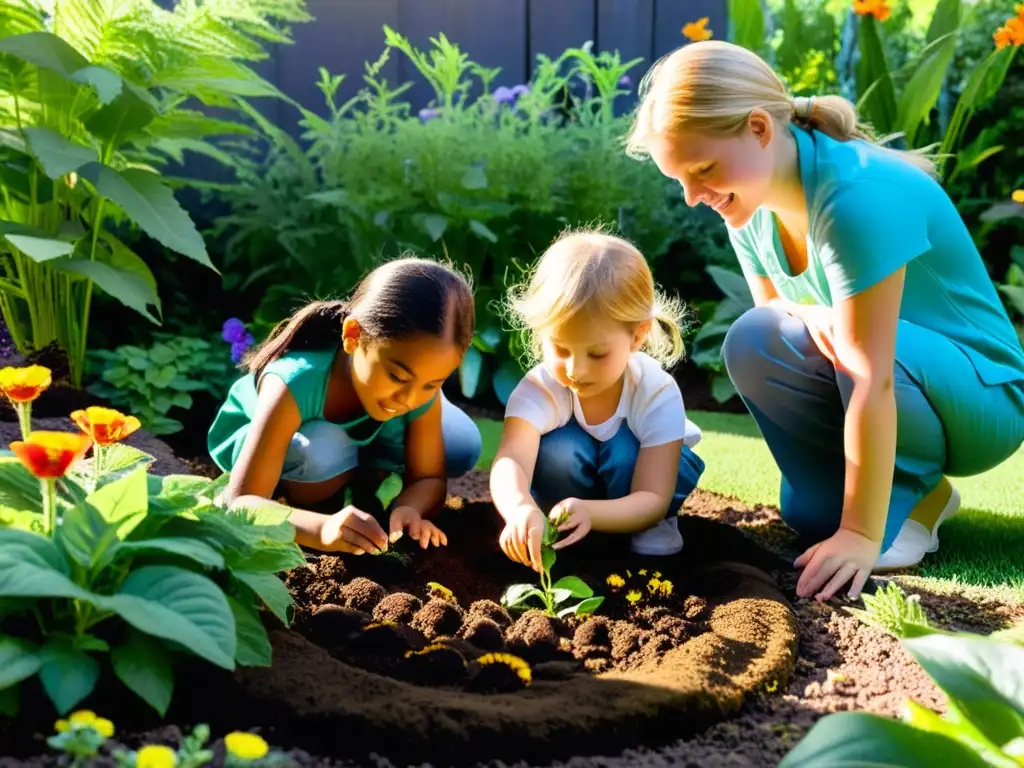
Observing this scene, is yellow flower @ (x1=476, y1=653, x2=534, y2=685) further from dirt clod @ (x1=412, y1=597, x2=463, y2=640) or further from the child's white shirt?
the child's white shirt

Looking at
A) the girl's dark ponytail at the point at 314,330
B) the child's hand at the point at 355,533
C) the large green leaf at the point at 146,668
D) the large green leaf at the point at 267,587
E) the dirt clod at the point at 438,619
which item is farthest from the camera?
the girl's dark ponytail at the point at 314,330

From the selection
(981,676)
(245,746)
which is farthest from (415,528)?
(981,676)

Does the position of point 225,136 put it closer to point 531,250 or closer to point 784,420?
point 531,250

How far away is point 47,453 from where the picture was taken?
1364 millimetres

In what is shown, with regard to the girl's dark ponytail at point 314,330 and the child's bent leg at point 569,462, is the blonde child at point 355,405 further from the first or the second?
the child's bent leg at point 569,462

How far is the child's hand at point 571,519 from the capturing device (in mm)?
2250

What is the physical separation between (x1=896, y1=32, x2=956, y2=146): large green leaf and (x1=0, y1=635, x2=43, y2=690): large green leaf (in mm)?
4892

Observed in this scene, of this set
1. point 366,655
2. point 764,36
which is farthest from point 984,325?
point 764,36

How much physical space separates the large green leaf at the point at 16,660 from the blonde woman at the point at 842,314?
151 cm

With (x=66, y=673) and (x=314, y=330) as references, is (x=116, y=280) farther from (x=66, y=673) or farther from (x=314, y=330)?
(x=66, y=673)

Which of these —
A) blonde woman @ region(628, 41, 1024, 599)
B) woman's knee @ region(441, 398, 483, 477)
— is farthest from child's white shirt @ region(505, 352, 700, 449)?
woman's knee @ region(441, 398, 483, 477)

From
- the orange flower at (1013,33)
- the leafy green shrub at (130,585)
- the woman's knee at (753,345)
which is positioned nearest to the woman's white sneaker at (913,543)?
the woman's knee at (753,345)

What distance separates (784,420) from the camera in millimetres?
2729

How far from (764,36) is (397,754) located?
5.39m
